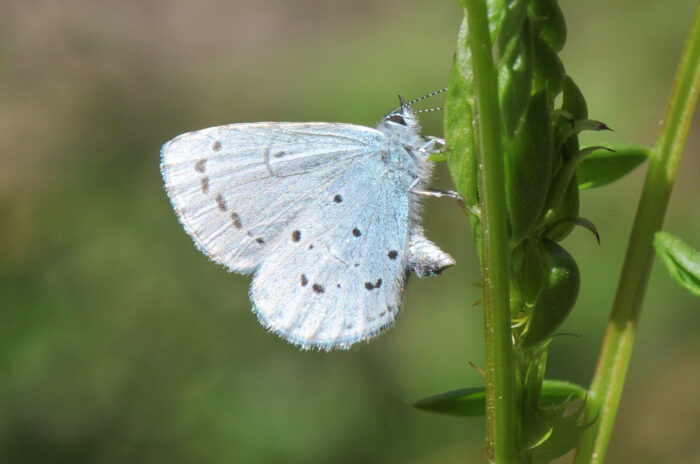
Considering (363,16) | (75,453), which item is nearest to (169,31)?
(363,16)

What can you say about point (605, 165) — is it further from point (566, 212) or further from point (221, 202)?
point (221, 202)

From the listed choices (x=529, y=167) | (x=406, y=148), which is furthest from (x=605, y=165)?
(x=406, y=148)

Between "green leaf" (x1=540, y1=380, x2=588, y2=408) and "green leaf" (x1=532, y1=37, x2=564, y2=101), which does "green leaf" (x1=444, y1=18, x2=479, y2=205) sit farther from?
"green leaf" (x1=540, y1=380, x2=588, y2=408)

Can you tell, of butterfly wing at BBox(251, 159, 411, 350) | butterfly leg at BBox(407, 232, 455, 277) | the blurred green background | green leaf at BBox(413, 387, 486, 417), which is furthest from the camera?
the blurred green background

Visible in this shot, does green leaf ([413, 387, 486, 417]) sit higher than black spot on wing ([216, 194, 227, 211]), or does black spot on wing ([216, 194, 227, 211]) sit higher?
green leaf ([413, 387, 486, 417])

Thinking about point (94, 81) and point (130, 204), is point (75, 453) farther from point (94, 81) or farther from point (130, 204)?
point (94, 81)

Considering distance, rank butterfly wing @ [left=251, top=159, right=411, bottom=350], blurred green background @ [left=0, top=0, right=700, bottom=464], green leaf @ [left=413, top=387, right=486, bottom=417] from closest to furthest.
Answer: green leaf @ [left=413, top=387, right=486, bottom=417] < butterfly wing @ [left=251, top=159, right=411, bottom=350] < blurred green background @ [left=0, top=0, right=700, bottom=464]

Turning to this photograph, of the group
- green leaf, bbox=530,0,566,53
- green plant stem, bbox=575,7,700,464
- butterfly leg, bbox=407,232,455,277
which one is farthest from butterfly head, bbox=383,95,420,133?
green leaf, bbox=530,0,566,53
